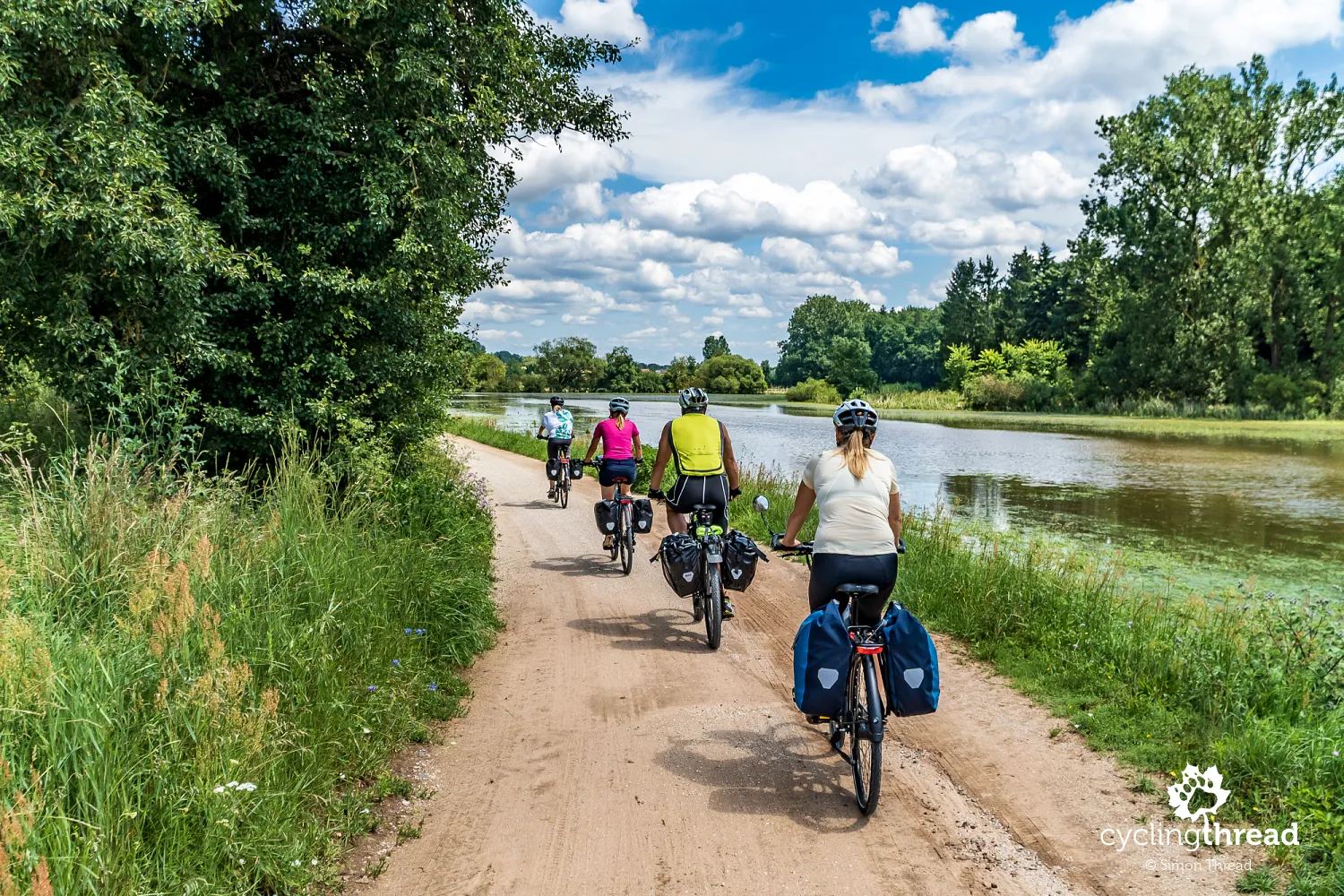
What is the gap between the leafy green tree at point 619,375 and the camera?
141125 millimetres

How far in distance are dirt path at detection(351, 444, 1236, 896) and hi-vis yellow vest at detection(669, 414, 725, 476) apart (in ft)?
4.97

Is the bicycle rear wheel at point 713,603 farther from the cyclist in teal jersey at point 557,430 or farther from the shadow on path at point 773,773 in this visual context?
the cyclist in teal jersey at point 557,430

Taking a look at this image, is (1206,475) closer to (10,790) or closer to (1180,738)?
(1180,738)

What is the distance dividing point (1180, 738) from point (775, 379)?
6143 inches

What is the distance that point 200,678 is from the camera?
3.67 meters

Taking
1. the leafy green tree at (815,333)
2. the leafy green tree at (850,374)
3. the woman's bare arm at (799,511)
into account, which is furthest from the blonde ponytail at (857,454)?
the leafy green tree at (815,333)

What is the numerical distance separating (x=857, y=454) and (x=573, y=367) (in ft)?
444

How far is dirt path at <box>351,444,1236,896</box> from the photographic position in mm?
3602

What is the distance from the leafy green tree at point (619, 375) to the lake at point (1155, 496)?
345 feet

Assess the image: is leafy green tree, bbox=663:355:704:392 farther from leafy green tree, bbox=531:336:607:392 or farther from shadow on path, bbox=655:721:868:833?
shadow on path, bbox=655:721:868:833

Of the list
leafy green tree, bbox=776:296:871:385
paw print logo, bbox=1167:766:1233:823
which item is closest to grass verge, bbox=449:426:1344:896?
paw print logo, bbox=1167:766:1233:823

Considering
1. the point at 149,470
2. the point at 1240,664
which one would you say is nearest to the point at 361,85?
the point at 149,470

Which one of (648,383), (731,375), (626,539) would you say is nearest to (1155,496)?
(626,539)

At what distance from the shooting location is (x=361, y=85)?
9.27m
